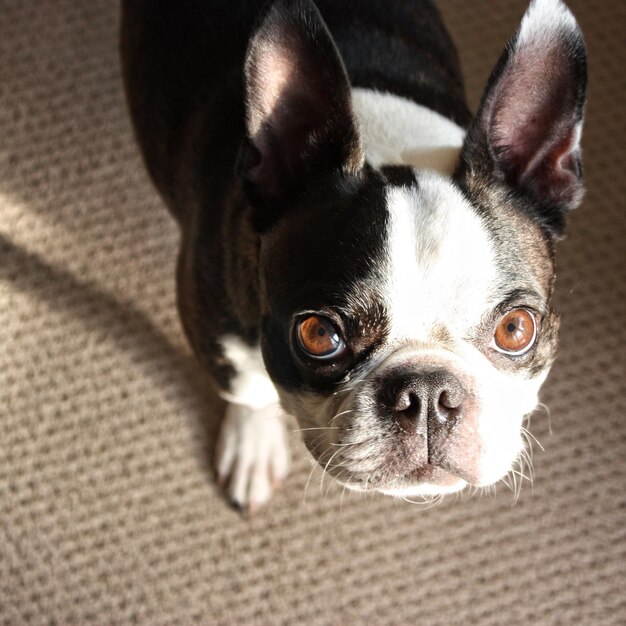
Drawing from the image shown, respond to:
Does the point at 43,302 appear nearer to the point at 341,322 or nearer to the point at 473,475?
the point at 341,322

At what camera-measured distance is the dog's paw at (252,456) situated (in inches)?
89.0

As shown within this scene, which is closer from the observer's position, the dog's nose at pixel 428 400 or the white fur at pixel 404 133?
the dog's nose at pixel 428 400

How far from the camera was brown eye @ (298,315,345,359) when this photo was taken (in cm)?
143

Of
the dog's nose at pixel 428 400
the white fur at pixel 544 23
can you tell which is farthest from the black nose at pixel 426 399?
the white fur at pixel 544 23

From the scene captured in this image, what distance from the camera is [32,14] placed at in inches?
105

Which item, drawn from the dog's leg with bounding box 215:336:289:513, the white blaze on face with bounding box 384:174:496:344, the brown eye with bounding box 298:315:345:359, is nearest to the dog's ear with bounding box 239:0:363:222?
the white blaze on face with bounding box 384:174:496:344

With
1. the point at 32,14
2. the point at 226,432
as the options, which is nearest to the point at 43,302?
the point at 226,432

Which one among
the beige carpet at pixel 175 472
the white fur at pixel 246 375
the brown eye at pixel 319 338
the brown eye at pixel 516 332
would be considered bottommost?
the beige carpet at pixel 175 472

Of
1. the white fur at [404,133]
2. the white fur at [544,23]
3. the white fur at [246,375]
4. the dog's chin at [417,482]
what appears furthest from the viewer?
the white fur at [246,375]

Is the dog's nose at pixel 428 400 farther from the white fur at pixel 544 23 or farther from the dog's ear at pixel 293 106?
the white fur at pixel 544 23

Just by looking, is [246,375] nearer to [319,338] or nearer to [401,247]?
[319,338]

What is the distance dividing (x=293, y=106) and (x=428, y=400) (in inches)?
22.2

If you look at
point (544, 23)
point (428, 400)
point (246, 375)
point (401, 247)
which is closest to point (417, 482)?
point (428, 400)

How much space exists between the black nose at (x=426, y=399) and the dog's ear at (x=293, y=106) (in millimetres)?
392
